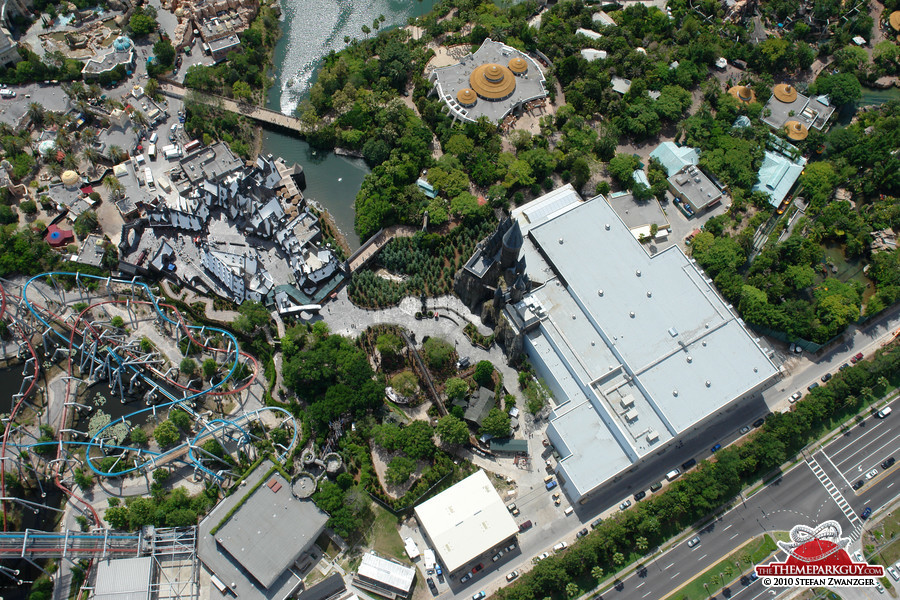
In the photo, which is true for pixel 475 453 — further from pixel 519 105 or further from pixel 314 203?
pixel 519 105

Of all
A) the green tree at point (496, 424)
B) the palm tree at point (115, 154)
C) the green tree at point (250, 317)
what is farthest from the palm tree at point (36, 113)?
the green tree at point (496, 424)

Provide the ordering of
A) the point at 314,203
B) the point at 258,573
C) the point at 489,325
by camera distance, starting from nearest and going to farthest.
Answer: the point at 258,573 → the point at 489,325 → the point at 314,203

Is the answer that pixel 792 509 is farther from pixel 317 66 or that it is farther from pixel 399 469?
pixel 317 66

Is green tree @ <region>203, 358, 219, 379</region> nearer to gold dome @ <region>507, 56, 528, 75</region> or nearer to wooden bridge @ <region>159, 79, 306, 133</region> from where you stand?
wooden bridge @ <region>159, 79, 306, 133</region>

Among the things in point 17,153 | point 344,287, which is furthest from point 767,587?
point 17,153

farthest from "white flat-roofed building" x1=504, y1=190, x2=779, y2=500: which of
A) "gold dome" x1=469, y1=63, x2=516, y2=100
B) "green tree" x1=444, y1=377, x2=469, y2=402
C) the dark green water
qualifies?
the dark green water

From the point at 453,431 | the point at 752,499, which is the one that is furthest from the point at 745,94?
the point at 453,431

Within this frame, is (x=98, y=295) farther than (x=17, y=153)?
No

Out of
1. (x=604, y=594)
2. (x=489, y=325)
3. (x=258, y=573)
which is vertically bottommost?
(x=258, y=573)
